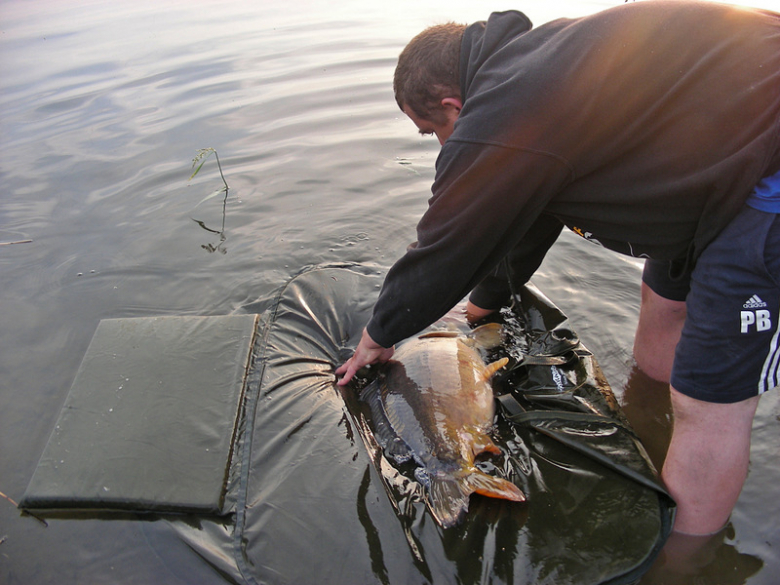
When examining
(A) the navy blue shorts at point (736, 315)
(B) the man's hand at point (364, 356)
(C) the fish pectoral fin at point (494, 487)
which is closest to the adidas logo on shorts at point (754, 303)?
(A) the navy blue shorts at point (736, 315)

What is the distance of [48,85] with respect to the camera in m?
9.16

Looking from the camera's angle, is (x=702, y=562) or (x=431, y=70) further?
(x=431, y=70)

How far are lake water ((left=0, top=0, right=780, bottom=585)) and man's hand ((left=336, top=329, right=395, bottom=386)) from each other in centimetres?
119

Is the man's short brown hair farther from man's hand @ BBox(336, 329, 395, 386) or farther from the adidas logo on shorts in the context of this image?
the adidas logo on shorts

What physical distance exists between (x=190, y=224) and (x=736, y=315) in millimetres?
4615

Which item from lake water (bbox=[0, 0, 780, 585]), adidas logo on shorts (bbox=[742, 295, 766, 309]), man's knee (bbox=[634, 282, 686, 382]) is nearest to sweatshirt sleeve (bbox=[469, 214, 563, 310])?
lake water (bbox=[0, 0, 780, 585])

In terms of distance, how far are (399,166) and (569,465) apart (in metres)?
4.30

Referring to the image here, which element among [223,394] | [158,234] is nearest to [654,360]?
[223,394]

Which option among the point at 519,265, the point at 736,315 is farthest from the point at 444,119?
the point at 736,315

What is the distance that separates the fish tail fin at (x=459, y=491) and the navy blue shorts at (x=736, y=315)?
0.89 m

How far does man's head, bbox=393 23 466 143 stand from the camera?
231cm

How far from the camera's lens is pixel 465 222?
211 centimetres

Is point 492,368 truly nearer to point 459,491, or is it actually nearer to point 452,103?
point 459,491

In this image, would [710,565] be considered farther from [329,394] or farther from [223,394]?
[223,394]
